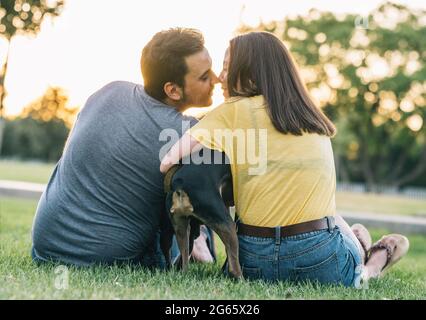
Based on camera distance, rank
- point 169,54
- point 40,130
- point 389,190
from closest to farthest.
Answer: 1. point 169,54
2. point 389,190
3. point 40,130

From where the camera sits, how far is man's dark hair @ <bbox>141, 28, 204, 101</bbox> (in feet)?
12.7

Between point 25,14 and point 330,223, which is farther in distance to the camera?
point 25,14

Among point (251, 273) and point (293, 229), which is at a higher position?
point (293, 229)

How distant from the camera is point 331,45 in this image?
2894 cm

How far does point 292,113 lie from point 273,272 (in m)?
0.93

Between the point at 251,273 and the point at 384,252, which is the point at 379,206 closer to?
the point at 384,252

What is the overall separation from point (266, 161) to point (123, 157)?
88cm

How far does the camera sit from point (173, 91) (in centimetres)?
398

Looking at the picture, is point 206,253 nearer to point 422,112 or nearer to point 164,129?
point 164,129

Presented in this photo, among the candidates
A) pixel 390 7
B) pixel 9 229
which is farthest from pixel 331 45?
pixel 9 229

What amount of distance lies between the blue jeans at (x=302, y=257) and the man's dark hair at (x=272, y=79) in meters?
0.61

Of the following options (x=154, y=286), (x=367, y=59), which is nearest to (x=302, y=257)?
(x=154, y=286)

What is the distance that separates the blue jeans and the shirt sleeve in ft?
1.92

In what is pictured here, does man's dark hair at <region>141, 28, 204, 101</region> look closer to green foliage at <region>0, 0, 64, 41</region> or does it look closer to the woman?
the woman
